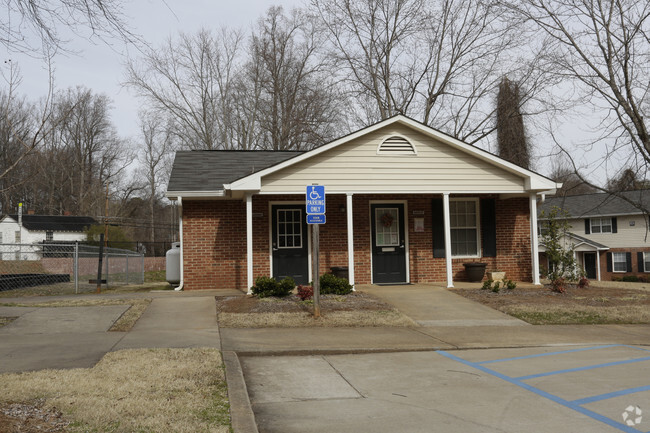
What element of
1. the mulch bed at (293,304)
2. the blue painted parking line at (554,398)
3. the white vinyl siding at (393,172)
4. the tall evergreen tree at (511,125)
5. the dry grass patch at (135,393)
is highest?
the tall evergreen tree at (511,125)

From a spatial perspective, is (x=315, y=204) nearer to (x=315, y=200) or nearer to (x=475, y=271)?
(x=315, y=200)

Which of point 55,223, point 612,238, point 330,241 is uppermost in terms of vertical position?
point 55,223

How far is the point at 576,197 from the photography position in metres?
41.6

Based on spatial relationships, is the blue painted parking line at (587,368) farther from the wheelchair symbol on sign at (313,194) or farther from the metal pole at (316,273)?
the wheelchair symbol on sign at (313,194)

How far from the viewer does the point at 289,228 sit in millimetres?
15719

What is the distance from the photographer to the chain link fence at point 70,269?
17.0 metres

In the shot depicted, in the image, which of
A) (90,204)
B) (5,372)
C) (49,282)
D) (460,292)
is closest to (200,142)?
(49,282)

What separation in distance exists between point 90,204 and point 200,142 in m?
23.5

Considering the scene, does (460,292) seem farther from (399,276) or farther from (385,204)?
(385,204)

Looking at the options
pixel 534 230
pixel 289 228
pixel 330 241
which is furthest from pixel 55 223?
pixel 534 230

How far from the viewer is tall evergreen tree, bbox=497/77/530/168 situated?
28856 mm

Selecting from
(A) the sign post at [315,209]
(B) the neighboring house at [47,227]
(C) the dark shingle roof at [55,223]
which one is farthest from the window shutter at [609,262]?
(C) the dark shingle roof at [55,223]

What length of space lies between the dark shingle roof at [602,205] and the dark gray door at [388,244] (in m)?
22.0

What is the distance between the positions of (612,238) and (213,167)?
30686 millimetres
